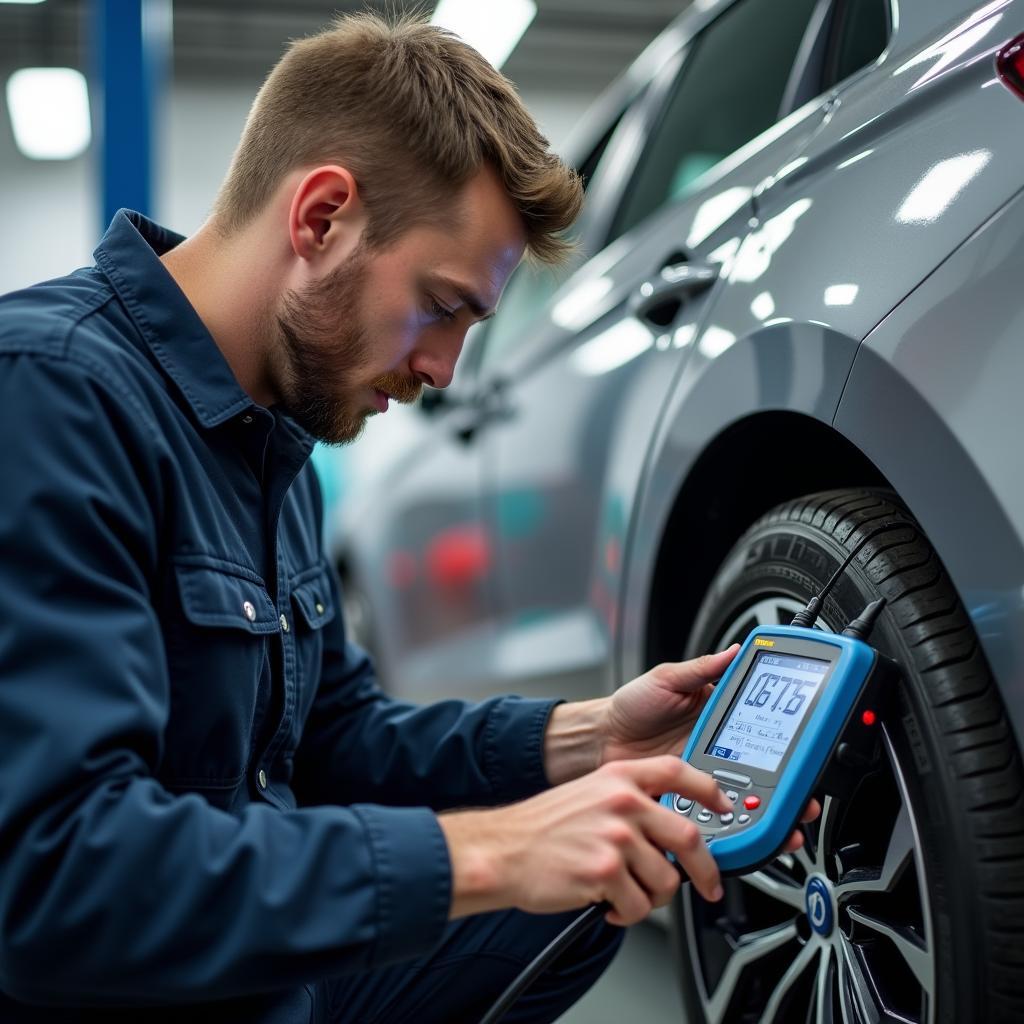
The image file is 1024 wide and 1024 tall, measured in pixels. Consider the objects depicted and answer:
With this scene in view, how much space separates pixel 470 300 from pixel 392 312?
0.27 feet

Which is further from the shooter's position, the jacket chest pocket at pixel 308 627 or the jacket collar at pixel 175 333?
the jacket chest pocket at pixel 308 627

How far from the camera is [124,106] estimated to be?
271 centimetres

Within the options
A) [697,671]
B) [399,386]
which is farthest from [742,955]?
[399,386]

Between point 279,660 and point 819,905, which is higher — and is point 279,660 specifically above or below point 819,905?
above

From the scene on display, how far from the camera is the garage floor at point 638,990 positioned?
168 cm

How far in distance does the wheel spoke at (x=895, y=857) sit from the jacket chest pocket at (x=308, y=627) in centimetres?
57

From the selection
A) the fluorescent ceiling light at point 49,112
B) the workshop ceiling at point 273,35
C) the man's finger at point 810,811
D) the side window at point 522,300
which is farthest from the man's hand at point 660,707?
the fluorescent ceiling light at point 49,112

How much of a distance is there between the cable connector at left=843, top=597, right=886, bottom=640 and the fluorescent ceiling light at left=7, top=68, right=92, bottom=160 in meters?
6.45

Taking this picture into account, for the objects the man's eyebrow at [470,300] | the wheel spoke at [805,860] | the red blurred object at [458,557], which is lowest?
the wheel spoke at [805,860]

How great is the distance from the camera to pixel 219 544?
1.04 meters

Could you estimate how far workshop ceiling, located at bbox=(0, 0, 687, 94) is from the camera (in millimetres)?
6797

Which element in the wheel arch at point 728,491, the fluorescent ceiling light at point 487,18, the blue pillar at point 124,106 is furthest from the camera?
the fluorescent ceiling light at point 487,18

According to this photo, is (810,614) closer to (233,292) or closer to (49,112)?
(233,292)

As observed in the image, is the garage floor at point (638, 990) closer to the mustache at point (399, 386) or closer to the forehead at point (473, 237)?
the mustache at point (399, 386)
